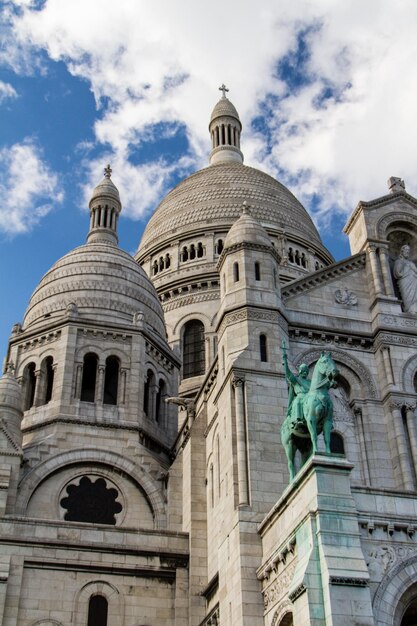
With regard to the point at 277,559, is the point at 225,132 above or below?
above

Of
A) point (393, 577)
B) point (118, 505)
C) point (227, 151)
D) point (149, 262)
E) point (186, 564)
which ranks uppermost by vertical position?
point (227, 151)

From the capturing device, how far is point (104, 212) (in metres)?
48.1

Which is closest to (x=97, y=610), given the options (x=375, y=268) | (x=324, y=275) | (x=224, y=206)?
(x=324, y=275)

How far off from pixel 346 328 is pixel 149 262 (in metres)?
27.5

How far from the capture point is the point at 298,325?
96.7 ft

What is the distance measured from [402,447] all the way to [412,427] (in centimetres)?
83

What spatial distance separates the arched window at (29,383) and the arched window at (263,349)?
13206 millimetres

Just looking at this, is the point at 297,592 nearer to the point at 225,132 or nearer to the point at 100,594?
the point at 100,594

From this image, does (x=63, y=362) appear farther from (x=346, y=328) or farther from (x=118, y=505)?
(x=346, y=328)

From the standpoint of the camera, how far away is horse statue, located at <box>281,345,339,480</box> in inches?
848

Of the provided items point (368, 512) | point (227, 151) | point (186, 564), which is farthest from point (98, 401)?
point (227, 151)

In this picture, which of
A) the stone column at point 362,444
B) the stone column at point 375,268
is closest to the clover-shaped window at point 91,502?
the stone column at point 362,444

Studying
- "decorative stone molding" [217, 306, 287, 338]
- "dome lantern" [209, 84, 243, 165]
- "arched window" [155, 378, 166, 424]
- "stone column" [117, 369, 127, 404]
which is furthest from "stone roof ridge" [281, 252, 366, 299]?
"dome lantern" [209, 84, 243, 165]

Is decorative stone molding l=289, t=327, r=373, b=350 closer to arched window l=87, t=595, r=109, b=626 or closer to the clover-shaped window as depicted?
the clover-shaped window
